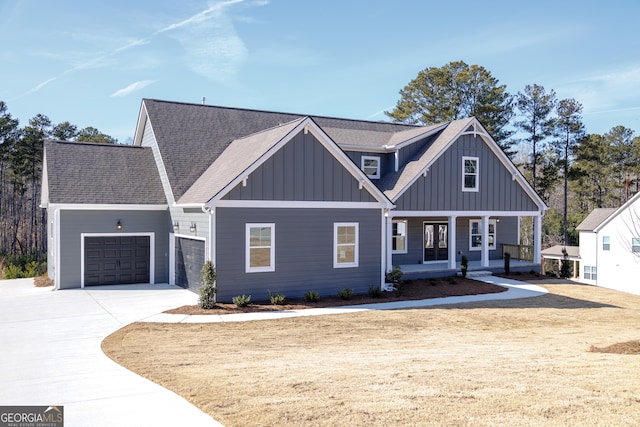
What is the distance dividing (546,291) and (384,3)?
43.7 ft

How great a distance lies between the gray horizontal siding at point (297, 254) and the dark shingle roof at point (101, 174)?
5748 mm

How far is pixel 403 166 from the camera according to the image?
2422 cm

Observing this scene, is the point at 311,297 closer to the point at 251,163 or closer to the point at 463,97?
the point at 251,163

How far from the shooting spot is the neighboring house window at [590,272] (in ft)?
125

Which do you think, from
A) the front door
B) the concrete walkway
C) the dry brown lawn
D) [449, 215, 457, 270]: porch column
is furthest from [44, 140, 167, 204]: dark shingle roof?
the front door

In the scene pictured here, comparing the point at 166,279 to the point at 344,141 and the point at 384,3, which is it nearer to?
the point at 344,141

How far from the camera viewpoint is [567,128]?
4425cm

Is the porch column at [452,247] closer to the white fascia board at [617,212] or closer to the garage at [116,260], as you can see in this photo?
the garage at [116,260]

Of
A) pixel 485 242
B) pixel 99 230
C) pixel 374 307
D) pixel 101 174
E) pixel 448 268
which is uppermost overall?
pixel 101 174

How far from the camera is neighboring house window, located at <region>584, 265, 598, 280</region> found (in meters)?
38.0

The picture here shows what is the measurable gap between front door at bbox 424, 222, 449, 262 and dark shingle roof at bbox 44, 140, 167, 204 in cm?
1298

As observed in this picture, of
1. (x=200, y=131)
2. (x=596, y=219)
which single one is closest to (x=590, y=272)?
(x=596, y=219)

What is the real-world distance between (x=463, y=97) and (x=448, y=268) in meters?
25.4

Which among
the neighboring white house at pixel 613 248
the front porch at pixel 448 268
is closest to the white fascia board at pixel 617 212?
the neighboring white house at pixel 613 248
